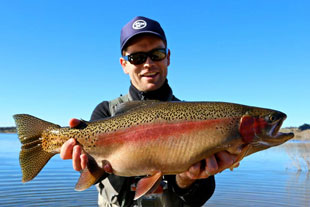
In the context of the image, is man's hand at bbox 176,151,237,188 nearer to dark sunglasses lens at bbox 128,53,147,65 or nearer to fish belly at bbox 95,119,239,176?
fish belly at bbox 95,119,239,176

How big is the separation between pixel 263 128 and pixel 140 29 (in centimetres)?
205

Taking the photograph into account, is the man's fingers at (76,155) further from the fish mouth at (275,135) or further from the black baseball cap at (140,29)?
the fish mouth at (275,135)

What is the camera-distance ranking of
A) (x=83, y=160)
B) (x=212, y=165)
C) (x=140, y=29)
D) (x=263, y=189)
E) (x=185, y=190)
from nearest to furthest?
(x=212, y=165) → (x=83, y=160) → (x=185, y=190) → (x=140, y=29) → (x=263, y=189)

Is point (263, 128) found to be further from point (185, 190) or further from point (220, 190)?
point (220, 190)

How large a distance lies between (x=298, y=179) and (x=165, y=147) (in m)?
14.7

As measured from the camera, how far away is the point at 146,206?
13.6 feet

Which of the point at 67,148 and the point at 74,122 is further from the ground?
the point at 74,122

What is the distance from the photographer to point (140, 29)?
429 centimetres

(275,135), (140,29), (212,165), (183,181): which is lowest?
(183,181)

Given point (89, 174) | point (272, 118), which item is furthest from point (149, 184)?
point (272, 118)

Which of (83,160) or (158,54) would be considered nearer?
(83,160)

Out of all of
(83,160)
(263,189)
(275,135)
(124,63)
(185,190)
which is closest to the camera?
(275,135)

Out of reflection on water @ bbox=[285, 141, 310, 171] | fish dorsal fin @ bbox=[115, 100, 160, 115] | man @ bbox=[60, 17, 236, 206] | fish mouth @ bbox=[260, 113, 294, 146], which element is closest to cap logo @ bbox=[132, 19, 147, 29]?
man @ bbox=[60, 17, 236, 206]

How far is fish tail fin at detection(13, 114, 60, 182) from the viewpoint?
3.75 m
